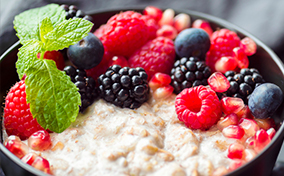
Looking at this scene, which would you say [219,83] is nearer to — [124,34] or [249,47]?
[249,47]

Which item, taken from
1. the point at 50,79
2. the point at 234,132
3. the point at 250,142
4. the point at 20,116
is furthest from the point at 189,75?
the point at 20,116

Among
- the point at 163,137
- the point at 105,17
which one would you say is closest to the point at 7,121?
the point at 163,137

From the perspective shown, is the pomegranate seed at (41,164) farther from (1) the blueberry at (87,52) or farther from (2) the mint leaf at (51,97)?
(1) the blueberry at (87,52)

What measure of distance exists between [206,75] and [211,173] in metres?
0.86

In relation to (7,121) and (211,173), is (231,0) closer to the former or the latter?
(211,173)

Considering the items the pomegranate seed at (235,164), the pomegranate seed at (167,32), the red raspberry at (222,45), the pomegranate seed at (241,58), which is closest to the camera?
the pomegranate seed at (235,164)

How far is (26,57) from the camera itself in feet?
6.81

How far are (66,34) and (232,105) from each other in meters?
1.29

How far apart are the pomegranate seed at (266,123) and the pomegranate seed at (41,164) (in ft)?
4.81

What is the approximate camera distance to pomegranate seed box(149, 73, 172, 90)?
7.71 ft

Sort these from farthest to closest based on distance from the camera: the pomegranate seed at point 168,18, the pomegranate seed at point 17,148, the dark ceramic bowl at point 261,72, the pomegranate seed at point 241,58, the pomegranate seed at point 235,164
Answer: the pomegranate seed at point 168,18 → the pomegranate seed at point 241,58 → the pomegranate seed at point 17,148 → the pomegranate seed at point 235,164 → the dark ceramic bowl at point 261,72

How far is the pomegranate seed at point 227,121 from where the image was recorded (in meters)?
2.09

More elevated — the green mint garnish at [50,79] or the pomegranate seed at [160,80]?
the green mint garnish at [50,79]

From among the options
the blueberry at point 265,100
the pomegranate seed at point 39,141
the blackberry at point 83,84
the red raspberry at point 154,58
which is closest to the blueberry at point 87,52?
the blackberry at point 83,84
